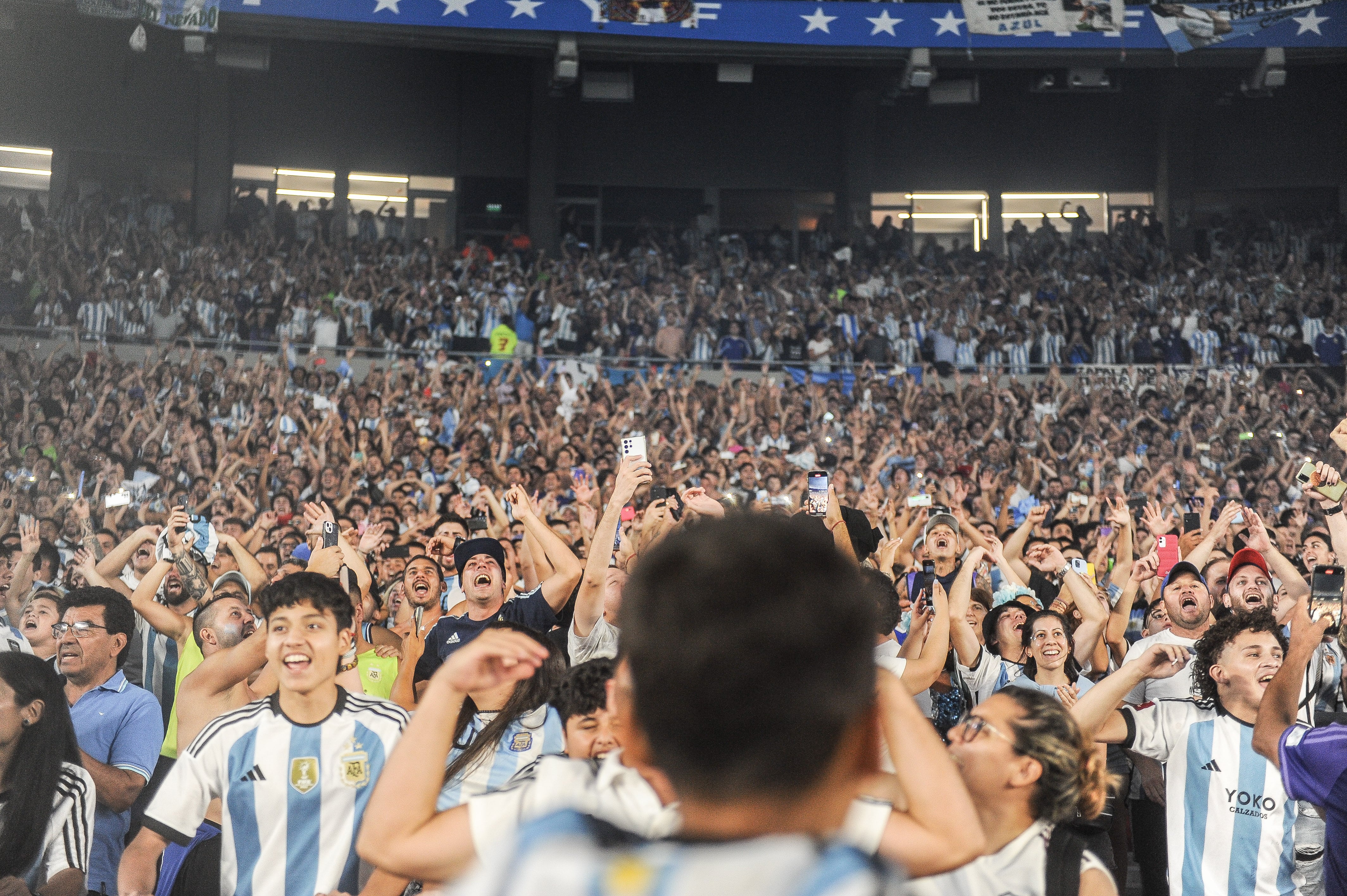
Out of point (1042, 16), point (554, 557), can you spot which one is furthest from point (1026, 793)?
point (1042, 16)

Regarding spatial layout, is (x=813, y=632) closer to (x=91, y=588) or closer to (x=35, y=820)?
(x=35, y=820)

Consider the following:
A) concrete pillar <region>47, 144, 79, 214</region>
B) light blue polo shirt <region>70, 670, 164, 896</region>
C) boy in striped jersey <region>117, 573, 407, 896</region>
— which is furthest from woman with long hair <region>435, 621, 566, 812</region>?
concrete pillar <region>47, 144, 79, 214</region>

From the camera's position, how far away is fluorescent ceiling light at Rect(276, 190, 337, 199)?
25359 millimetres

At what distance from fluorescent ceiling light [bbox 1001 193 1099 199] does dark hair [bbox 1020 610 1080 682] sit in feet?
75.0

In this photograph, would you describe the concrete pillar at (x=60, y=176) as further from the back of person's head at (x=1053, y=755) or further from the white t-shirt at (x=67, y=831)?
the back of person's head at (x=1053, y=755)

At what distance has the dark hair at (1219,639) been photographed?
4.38m

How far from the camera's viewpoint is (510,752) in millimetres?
3977

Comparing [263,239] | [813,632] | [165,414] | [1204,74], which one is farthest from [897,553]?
[1204,74]

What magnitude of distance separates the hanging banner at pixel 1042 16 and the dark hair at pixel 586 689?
56.0ft

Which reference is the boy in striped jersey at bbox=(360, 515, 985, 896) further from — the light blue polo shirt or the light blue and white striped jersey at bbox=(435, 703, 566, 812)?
the light blue polo shirt

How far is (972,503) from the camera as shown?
12.2 m

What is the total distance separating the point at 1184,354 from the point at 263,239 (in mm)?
15310

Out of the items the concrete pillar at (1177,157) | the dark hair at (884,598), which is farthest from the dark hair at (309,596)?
the concrete pillar at (1177,157)

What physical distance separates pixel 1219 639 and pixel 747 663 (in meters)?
A: 3.72
